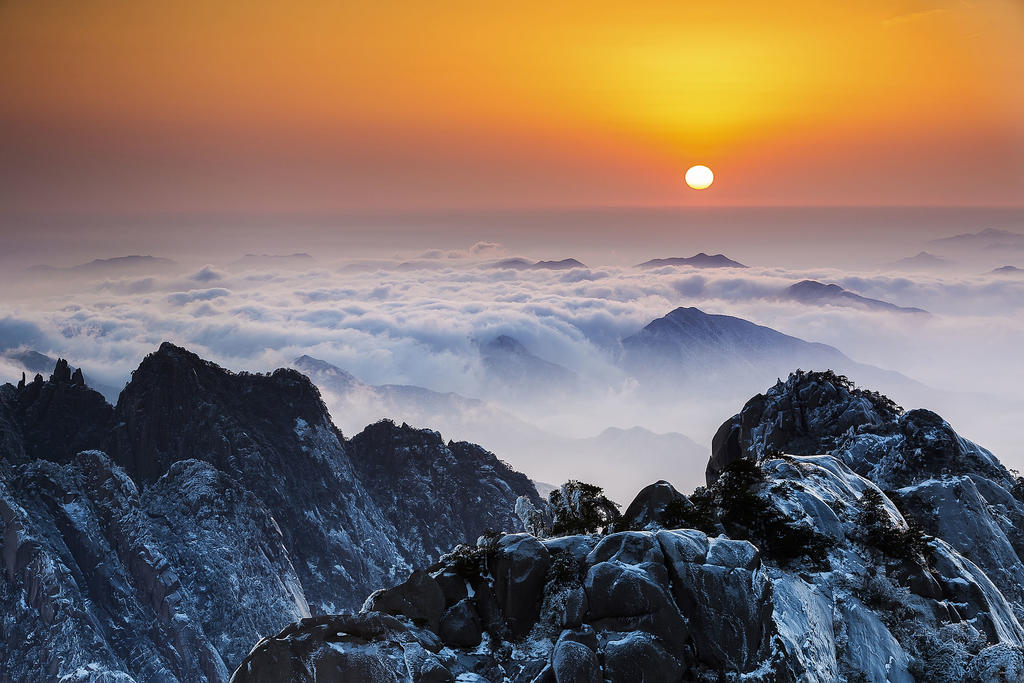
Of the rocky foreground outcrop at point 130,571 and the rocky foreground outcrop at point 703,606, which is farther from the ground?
the rocky foreground outcrop at point 703,606

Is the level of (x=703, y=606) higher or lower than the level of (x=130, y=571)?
higher

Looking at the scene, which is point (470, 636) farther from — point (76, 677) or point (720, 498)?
point (76, 677)

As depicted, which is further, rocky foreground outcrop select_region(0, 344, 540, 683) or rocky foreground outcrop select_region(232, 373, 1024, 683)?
rocky foreground outcrop select_region(0, 344, 540, 683)

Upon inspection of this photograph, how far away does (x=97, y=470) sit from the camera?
17725 cm

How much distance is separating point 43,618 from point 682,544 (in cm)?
14356

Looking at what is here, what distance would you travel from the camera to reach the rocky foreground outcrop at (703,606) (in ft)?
155

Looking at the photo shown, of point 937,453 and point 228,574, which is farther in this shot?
point 228,574

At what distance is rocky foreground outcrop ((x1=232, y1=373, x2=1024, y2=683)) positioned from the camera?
47.2 m

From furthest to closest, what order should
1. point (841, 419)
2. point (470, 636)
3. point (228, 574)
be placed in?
point (228, 574) < point (841, 419) < point (470, 636)

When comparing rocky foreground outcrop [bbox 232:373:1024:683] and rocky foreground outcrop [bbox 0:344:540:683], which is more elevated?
rocky foreground outcrop [bbox 232:373:1024:683]

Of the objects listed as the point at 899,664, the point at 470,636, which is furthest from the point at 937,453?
the point at 470,636

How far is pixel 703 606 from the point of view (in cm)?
4869

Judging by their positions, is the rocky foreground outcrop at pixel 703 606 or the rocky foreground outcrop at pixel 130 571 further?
the rocky foreground outcrop at pixel 130 571

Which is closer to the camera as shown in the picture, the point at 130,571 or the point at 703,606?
the point at 703,606
